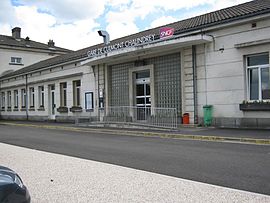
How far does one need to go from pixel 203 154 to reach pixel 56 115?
20527mm

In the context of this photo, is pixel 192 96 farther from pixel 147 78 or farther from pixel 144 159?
pixel 144 159

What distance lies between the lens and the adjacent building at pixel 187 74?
14703mm

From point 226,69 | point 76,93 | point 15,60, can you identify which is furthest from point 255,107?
point 15,60

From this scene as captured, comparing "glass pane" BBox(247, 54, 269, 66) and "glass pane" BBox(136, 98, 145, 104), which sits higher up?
"glass pane" BBox(247, 54, 269, 66)

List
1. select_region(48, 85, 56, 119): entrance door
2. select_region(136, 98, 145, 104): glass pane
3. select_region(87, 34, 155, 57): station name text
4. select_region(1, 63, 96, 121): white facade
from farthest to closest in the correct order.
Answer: select_region(48, 85, 56, 119): entrance door
select_region(1, 63, 96, 121): white facade
select_region(136, 98, 145, 104): glass pane
select_region(87, 34, 155, 57): station name text

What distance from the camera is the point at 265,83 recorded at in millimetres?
14594

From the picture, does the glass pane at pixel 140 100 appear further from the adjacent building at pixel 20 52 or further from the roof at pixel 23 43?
the roof at pixel 23 43

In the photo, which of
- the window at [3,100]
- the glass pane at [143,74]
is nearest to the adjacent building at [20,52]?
the window at [3,100]

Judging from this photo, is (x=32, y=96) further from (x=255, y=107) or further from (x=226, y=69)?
(x=255, y=107)

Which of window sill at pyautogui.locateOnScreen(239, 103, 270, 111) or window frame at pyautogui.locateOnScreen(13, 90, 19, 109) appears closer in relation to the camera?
window sill at pyautogui.locateOnScreen(239, 103, 270, 111)

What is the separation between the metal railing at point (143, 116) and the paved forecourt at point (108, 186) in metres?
8.88

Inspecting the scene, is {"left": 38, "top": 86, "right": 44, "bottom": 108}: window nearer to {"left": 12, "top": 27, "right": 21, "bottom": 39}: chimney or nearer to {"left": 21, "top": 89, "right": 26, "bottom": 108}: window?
{"left": 21, "top": 89, "right": 26, "bottom": 108}: window

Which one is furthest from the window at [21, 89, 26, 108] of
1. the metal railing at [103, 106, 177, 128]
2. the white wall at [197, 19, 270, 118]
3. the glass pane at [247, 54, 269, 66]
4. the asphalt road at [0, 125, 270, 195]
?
the glass pane at [247, 54, 269, 66]

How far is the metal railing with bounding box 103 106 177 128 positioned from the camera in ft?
54.1
